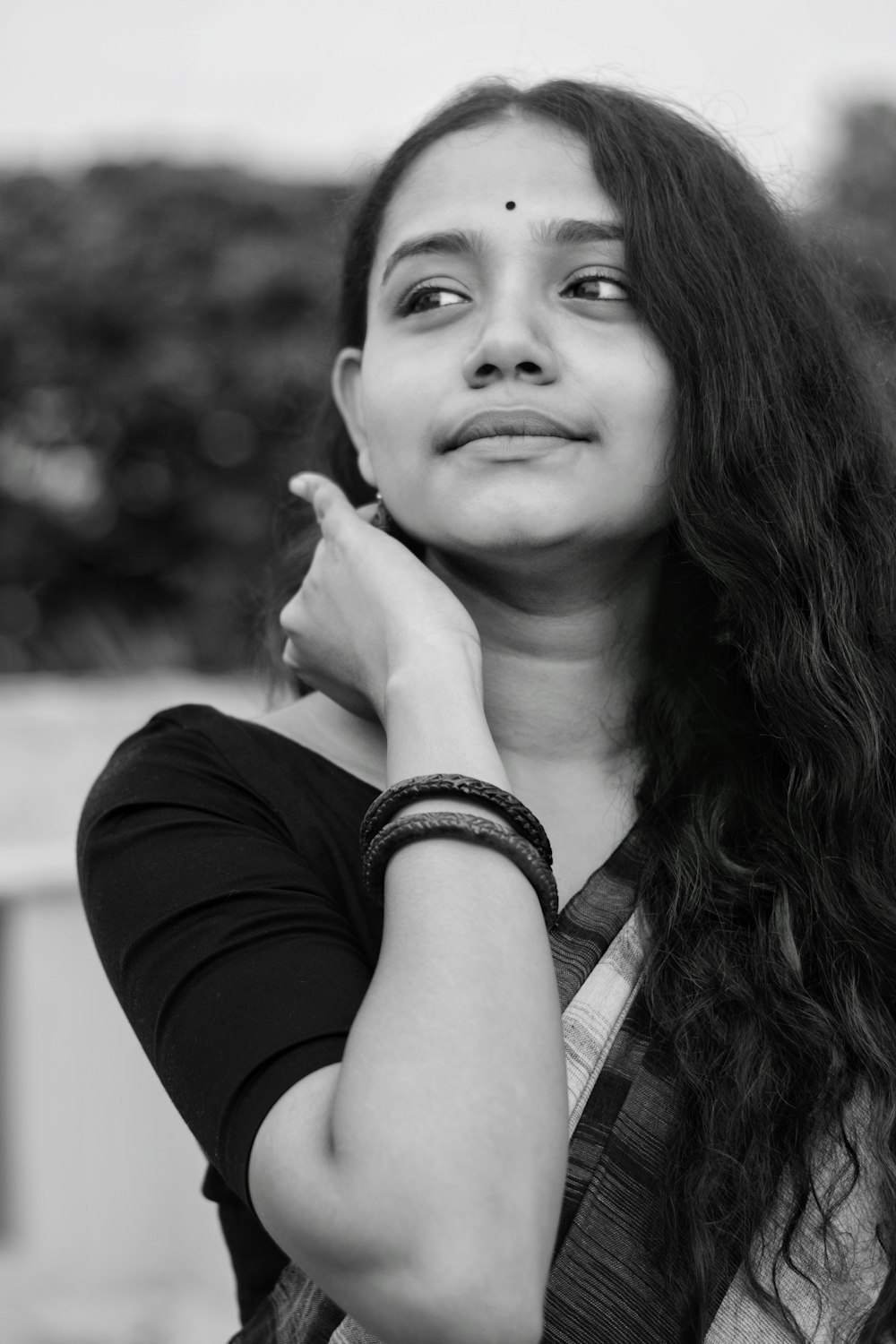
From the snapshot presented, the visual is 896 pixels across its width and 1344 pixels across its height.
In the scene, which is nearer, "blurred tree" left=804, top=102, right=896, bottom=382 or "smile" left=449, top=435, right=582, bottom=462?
"smile" left=449, top=435, right=582, bottom=462

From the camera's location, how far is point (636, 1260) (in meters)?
1.59

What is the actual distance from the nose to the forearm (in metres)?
0.64

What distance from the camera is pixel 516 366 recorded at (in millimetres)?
1857

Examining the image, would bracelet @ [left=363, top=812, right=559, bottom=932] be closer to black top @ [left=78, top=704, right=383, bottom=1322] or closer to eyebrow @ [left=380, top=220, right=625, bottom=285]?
black top @ [left=78, top=704, right=383, bottom=1322]

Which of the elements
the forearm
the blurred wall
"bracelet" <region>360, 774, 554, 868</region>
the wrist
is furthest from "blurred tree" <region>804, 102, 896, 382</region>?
the forearm

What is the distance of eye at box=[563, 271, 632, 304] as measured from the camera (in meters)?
1.94

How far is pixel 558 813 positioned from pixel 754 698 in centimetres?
35

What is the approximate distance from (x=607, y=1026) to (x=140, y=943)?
56 cm

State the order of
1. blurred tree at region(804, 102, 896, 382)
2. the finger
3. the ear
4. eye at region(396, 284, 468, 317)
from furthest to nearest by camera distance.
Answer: blurred tree at region(804, 102, 896, 382) → the ear → the finger → eye at region(396, 284, 468, 317)

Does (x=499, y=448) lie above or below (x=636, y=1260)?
above

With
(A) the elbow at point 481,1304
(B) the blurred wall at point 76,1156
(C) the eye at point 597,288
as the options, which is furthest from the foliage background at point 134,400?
(A) the elbow at point 481,1304

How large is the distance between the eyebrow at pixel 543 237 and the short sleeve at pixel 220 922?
30.1 inches

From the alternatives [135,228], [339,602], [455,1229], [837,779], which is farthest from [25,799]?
[135,228]

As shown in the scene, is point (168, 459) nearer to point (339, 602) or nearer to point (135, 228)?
point (135, 228)
